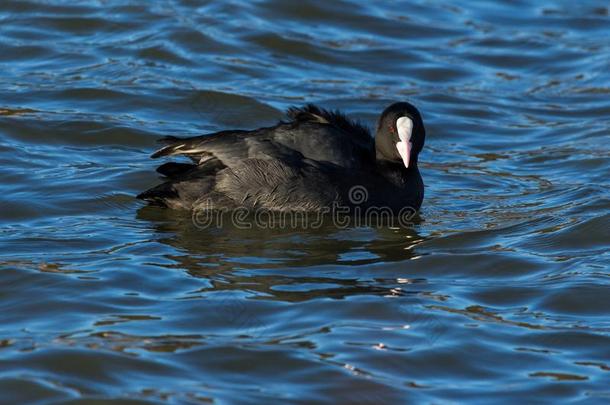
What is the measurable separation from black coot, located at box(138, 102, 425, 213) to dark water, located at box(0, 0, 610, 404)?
225mm

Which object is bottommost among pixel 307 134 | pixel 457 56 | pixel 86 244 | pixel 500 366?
pixel 500 366

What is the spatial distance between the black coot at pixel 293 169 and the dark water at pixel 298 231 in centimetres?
23

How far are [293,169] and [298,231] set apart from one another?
1.36 ft

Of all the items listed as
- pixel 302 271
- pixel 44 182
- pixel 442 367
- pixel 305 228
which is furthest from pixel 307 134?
pixel 442 367

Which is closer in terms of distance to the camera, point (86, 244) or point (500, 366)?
point (500, 366)

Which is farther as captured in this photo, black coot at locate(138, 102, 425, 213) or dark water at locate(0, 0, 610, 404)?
black coot at locate(138, 102, 425, 213)

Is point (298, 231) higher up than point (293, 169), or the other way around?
point (293, 169)

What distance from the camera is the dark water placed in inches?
222

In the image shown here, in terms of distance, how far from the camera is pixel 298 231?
26.0 feet

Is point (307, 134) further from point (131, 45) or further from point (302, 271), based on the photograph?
point (131, 45)

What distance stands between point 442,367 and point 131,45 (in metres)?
7.27

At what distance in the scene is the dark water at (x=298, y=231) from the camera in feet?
18.5

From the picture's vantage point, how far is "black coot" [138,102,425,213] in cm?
795

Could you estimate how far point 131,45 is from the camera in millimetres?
12164
